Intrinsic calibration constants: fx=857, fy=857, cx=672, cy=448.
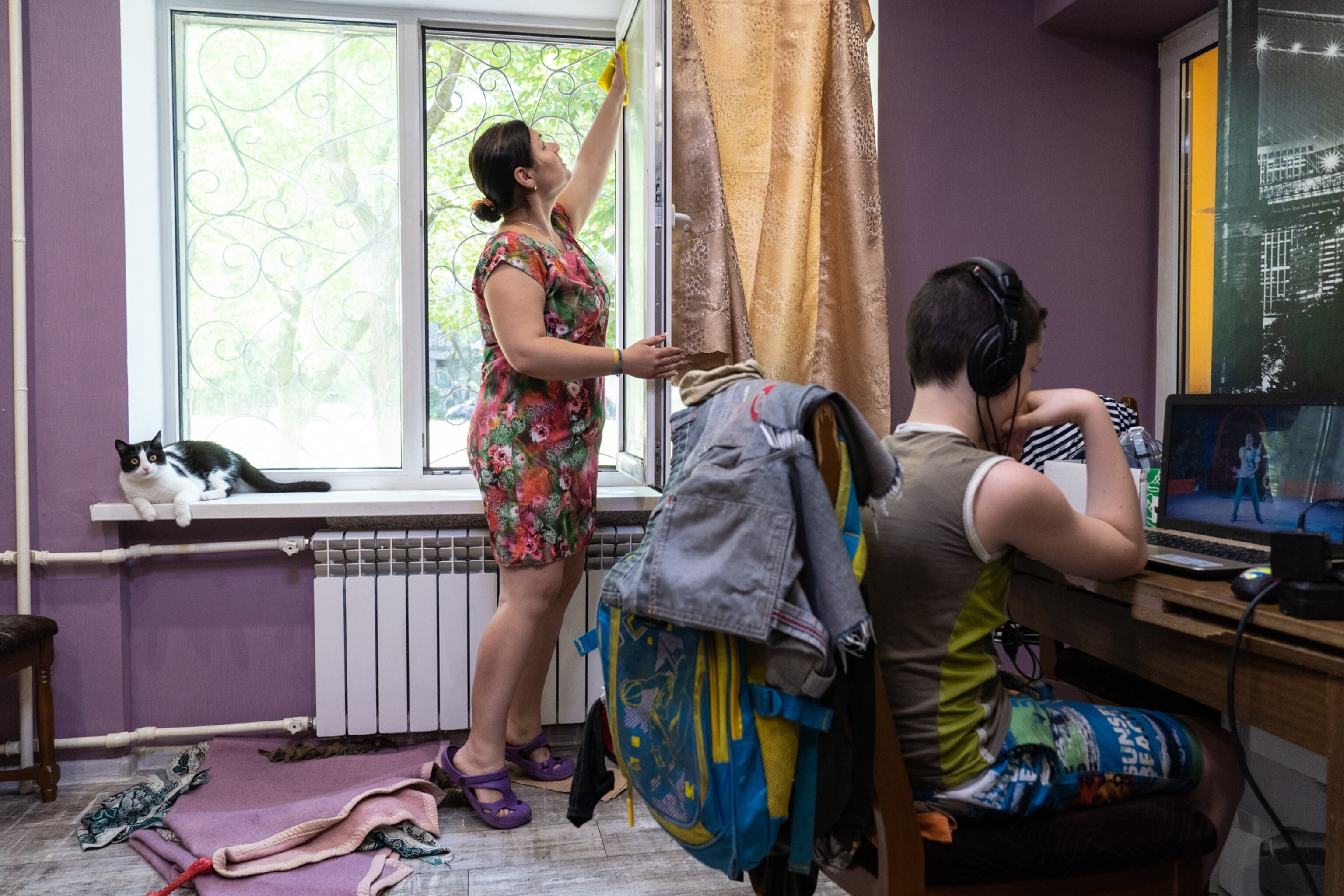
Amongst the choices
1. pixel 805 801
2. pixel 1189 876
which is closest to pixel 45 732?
pixel 805 801

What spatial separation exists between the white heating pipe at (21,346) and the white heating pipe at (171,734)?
84 millimetres

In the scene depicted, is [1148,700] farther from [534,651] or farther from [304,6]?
[304,6]

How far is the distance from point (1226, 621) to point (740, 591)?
0.64m

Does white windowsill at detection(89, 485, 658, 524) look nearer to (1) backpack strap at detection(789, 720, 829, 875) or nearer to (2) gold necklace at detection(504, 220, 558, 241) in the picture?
(2) gold necklace at detection(504, 220, 558, 241)

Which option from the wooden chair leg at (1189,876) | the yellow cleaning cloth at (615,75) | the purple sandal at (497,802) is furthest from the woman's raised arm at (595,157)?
the wooden chair leg at (1189,876)

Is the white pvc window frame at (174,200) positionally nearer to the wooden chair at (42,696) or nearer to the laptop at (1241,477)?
the wooden chair at (42,696)

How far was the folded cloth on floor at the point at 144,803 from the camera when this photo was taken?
1.91m

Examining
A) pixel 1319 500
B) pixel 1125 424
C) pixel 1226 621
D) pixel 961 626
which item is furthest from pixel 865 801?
pixel 1125 424

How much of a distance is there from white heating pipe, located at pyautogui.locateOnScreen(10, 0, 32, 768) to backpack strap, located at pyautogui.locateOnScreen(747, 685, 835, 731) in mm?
2161

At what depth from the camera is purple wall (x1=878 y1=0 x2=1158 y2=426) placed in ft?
8.36

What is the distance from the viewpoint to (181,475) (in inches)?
89.4

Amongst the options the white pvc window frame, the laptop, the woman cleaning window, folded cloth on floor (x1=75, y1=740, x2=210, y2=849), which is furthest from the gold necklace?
folded cloth on floor (x1=75, y1=740, x2=210, y2=849)

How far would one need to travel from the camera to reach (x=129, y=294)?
2281 mm

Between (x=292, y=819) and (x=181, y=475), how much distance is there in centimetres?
95
